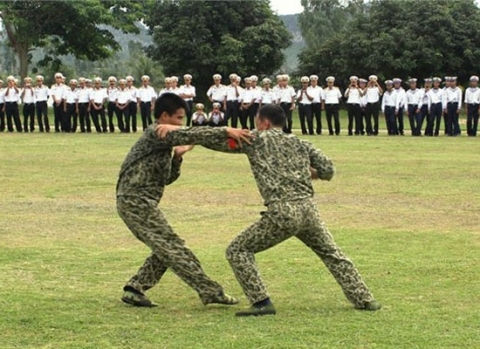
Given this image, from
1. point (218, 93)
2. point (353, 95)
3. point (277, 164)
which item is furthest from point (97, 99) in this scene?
point (277, 164)

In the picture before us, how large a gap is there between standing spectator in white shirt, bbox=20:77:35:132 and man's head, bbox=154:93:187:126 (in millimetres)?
26309

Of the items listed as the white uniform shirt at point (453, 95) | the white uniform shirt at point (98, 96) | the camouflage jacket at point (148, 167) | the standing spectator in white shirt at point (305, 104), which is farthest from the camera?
the white uniform shirt at point (98, 96)

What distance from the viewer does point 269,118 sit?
7.55 meters

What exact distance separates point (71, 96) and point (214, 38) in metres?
23.9

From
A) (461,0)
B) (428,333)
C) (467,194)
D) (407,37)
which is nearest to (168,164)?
(428,333)

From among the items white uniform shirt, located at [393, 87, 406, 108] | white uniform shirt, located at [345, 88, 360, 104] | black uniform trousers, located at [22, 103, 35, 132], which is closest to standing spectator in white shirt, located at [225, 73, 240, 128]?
white uniform shirt, located at [345, 88, 360, 104]

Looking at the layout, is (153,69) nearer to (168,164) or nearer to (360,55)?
(360,55)

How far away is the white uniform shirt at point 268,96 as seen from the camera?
31000 mm

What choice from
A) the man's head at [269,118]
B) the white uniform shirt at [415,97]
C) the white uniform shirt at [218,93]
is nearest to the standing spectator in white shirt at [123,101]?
the white uniform shirt at [218,93]

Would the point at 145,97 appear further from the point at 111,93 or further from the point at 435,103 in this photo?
the point at 435,103

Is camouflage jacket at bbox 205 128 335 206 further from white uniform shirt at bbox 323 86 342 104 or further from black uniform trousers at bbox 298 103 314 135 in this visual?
white uniform shirt at bbox 323 86 342 104

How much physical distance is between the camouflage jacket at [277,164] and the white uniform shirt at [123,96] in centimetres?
2556

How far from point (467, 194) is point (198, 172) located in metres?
5.76

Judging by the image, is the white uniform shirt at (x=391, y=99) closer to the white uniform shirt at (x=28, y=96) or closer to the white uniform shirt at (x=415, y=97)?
the white uniform shirt at (x=415, y=97)
